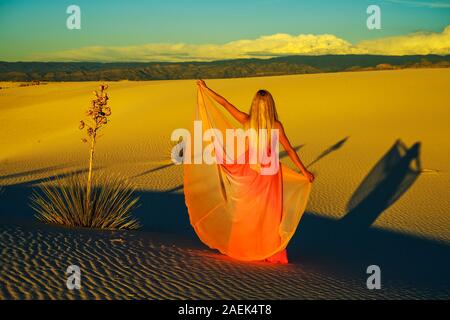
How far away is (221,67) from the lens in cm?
14312

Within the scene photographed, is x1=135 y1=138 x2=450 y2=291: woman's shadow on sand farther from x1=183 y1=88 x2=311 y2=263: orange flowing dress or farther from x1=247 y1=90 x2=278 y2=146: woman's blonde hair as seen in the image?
x1=247 y1=90 x2=278 y2=146: woman's blonde hair

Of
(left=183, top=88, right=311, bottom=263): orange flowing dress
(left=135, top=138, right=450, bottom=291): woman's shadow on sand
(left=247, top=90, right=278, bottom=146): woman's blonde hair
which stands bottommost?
(left=135, top=138, right=450, bottom=291): woman's shadow on sand

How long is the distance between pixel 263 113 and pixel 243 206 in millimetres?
1061

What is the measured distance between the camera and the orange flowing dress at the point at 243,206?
700cm

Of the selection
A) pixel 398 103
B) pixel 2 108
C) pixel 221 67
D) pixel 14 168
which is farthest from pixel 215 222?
pixel 221 67

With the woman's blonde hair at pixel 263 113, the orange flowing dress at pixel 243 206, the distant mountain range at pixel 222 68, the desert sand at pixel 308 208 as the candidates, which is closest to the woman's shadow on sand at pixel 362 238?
the desert sand at pixel 308 208

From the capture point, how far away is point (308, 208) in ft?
42.9

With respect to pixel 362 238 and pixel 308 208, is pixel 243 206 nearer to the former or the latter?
pixel 362 238

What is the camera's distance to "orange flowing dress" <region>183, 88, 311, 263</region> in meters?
7.00

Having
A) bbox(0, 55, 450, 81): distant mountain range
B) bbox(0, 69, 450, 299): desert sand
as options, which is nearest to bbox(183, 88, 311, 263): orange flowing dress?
bbox(0, 69, 450, 299): desert sand

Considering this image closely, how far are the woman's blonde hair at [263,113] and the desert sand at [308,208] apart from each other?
1488 millimetres

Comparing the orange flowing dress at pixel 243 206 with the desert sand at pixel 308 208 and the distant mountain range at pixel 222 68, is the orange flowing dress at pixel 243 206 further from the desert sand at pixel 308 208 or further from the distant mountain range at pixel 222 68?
the distant mountain range at pixel 222 68

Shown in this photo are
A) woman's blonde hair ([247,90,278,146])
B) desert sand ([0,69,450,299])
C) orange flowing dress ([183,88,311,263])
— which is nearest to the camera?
desert sand ([0,69,450,299])

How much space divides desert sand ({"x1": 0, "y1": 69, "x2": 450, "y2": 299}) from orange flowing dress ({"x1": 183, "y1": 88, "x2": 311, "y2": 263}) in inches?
9.9
